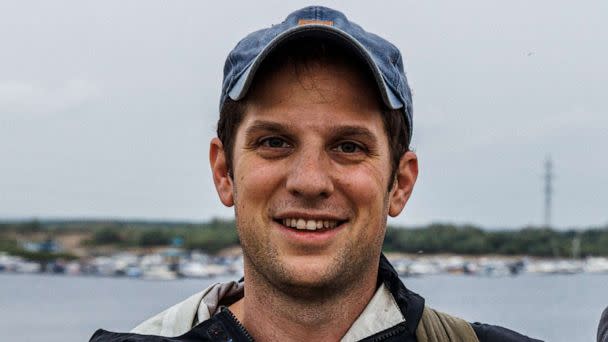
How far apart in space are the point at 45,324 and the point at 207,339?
7454 cm

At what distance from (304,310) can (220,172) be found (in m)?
0.63

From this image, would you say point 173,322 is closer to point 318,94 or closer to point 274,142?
point 274,142

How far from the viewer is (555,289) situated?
128 meters

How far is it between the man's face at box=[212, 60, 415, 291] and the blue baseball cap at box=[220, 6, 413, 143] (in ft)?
0.24

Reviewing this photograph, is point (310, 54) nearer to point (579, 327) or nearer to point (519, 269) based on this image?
point (579, 327)

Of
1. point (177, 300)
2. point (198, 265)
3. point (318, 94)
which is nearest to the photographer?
point (318, 94)

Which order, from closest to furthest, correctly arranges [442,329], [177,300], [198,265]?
1. [442,329]
2. [177,300]
3. [198,265]

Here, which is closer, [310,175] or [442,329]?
[310,175]

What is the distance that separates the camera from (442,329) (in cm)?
359

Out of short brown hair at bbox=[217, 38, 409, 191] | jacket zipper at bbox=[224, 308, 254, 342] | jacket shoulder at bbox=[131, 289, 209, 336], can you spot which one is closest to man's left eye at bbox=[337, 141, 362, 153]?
short brown hair at bbox=[217, 38, 409, 191]

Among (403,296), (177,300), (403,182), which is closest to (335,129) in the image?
(403,182)

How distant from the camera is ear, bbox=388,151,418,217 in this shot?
3707mm

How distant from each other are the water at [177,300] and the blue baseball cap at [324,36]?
50256 millimetres

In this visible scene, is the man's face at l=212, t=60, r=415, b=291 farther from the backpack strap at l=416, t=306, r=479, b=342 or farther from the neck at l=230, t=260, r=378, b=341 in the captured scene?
the backpack strap at l=416, t=306, r=479, b=342
